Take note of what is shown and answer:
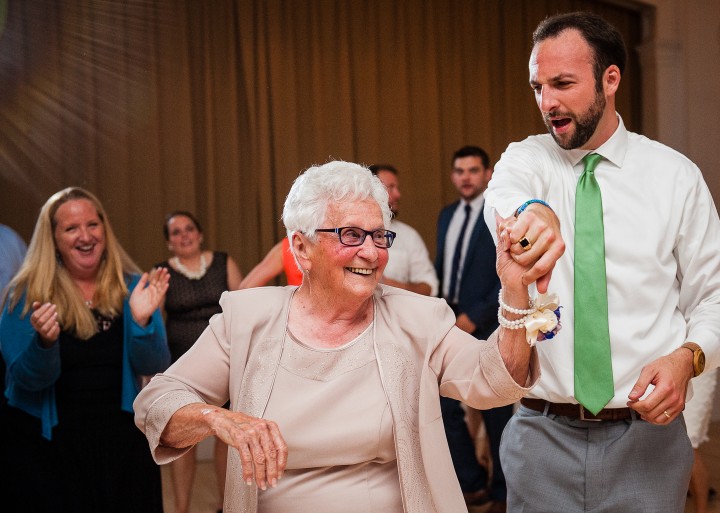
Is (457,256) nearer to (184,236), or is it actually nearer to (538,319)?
(184,236)

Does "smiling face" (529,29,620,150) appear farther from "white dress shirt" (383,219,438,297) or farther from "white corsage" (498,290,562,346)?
"white dress shirt" (383,219,438,297)

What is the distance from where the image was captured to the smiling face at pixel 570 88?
2.04 meters

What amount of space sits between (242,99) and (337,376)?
5153 mm

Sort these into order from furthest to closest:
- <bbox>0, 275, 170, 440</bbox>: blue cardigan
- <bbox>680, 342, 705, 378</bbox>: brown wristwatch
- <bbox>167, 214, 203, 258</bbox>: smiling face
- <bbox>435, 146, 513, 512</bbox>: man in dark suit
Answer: <bbox>167, 214, 203, 258</bbox>: smiling face
<bbox>435, 146, 513, 512</bbox>: man in dark suit
<bbox>0, 275, 170, 440</bbox>: blue cardigan
<bbox>680, 342, 705, 378</bbox>: brown wristwatch

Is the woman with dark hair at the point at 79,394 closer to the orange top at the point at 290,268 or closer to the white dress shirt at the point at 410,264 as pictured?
the orange top at the point at 290,268

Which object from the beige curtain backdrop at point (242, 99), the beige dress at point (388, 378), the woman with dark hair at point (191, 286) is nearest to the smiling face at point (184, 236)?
the woman with dark hair at point (191, 286)

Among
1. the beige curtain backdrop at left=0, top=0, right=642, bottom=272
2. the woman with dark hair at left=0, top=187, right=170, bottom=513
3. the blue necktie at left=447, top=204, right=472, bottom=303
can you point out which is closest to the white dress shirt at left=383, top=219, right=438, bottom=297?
the blue necktie at left=447, top=204, right=472, bottom=303

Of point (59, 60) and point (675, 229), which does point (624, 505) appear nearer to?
point (675, 229)

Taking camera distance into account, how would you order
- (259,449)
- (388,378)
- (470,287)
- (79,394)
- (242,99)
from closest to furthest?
(259,449), (388,378), (79,394), (470,287), (242,99)

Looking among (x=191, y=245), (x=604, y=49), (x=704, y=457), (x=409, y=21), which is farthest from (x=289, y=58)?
(x=604, y=49)

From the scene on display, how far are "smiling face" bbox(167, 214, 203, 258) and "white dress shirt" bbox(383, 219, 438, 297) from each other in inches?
43.7

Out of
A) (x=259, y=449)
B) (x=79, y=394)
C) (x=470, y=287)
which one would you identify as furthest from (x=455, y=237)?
(x=259, y=449)

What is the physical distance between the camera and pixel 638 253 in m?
2.06

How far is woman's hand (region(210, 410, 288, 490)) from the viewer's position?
5.51 ft
